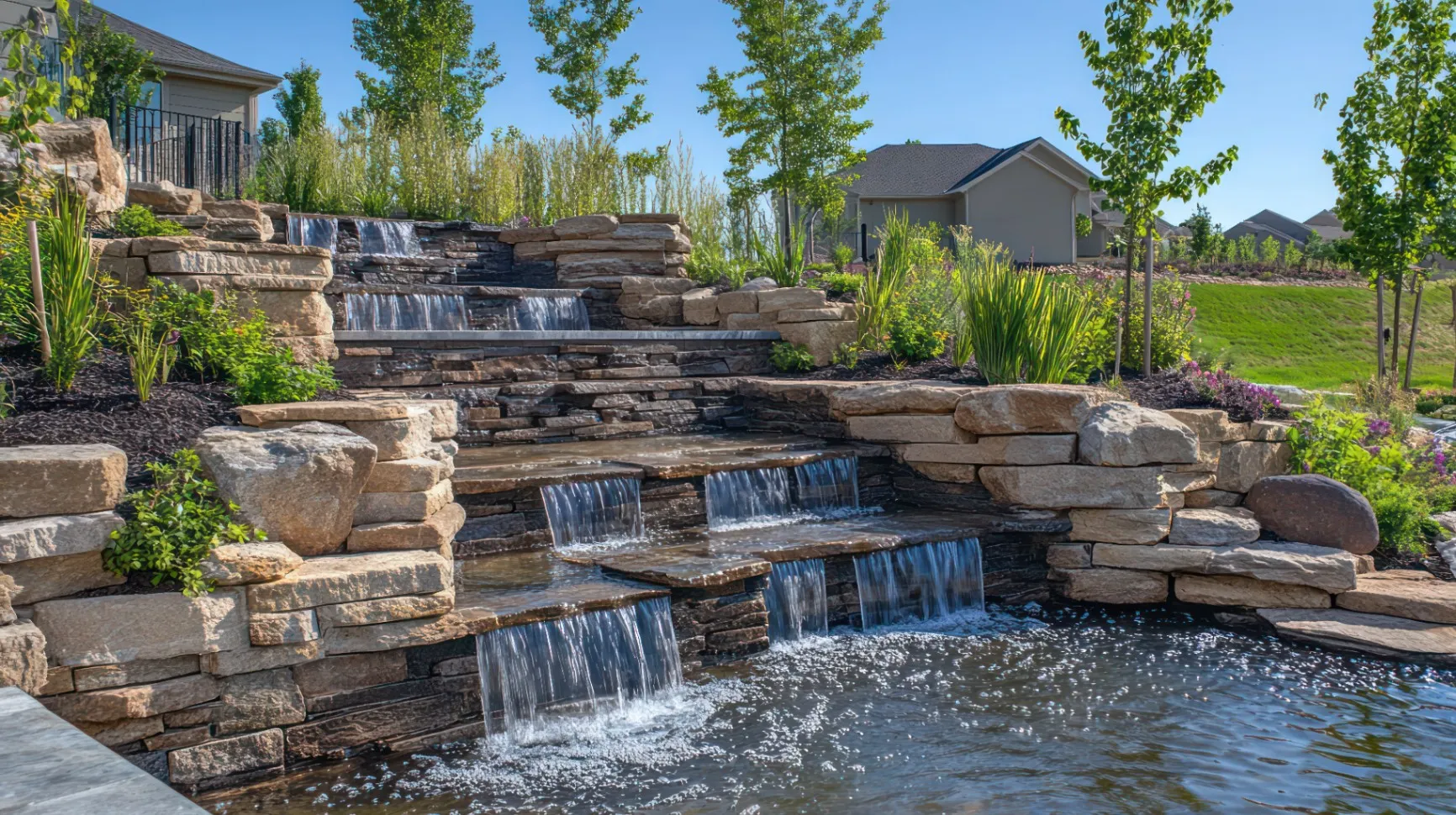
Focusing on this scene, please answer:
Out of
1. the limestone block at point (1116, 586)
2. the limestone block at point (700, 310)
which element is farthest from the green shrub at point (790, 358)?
the limestone block at point (1116, 586)

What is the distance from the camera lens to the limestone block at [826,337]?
31.5 ft

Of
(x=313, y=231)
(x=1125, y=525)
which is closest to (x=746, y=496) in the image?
(x=1125, y=525)

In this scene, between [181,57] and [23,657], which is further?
[181,57]

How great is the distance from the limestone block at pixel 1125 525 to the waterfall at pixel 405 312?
5728mm

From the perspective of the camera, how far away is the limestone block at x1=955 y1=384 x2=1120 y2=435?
6.83m

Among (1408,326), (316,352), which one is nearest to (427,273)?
(316,352)

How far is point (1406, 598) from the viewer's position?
606 centimetres

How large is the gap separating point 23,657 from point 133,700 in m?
0.41

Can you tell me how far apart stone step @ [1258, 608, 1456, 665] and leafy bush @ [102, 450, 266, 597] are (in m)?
5.79

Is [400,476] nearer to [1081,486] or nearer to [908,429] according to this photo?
[908,429]

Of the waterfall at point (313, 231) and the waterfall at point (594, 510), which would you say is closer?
the waterfall at point (594, 510)

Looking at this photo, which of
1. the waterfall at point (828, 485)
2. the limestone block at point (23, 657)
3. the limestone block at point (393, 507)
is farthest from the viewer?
the waterfall at point (828, 485)

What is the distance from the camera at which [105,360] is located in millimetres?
5355

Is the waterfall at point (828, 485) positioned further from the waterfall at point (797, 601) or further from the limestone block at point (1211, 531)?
the limestone block at point (1211, 531)
